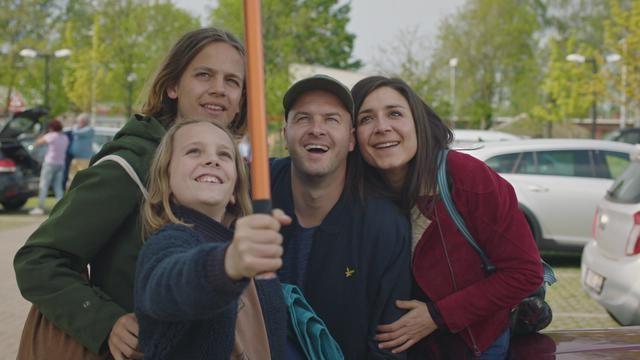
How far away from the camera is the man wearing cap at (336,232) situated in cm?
246

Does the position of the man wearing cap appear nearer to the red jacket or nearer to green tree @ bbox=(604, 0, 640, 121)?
the red jacket

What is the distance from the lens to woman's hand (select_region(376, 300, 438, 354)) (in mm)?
2426

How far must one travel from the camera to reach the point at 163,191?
6.64 ft

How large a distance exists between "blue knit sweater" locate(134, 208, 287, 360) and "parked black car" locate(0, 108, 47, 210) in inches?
520

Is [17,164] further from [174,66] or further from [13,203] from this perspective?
[174,66]

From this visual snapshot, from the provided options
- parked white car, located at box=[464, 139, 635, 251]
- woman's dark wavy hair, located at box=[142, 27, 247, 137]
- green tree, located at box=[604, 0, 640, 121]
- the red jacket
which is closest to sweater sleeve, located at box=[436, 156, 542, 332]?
the red jacket

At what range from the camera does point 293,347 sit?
2.35 metres

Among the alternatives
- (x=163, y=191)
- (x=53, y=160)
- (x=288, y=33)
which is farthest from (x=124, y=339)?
(x=288, y=33)

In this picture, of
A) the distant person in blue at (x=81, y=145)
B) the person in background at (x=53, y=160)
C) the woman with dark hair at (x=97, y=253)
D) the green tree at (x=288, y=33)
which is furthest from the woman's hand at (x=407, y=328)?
the distant person in blue at (x=81, y=145)

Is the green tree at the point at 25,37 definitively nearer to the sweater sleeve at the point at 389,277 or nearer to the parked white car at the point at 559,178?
the parked white car at the point at 559,178

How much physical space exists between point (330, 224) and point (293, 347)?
1.46 feet

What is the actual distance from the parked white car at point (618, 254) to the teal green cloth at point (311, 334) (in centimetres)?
370

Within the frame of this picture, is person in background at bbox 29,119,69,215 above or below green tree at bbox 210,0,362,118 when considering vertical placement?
below

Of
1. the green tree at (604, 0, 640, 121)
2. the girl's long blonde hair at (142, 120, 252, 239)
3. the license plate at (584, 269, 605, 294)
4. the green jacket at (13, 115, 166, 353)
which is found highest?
the green tree at (604, 0, 640, 121)
